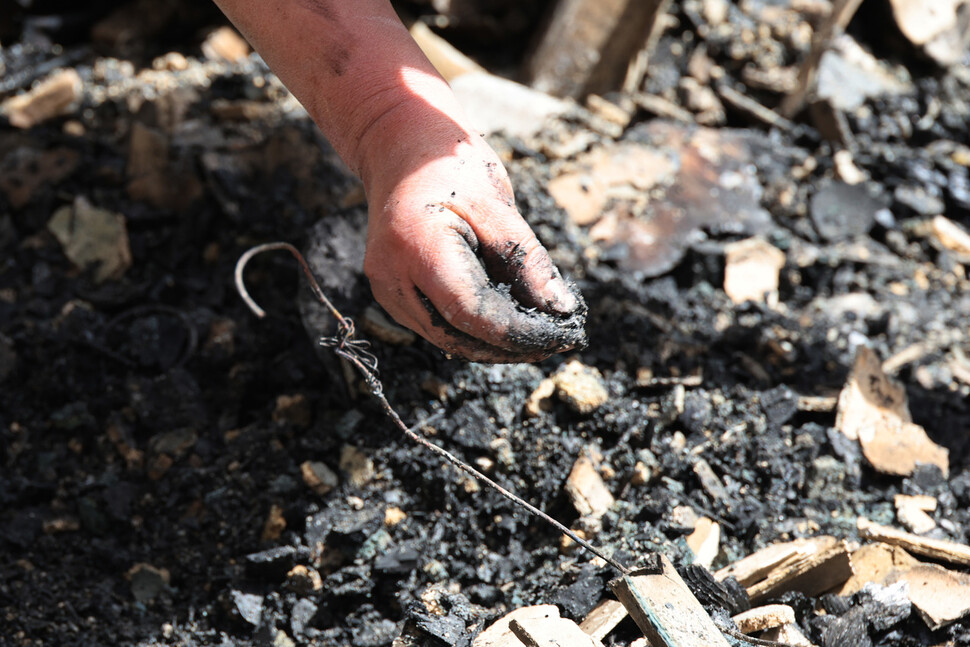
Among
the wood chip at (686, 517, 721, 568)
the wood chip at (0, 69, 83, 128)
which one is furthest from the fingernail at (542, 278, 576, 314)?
the wood chip at (0, 69, 83, 128)

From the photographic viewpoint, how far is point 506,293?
4.80 feet

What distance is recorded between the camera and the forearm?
1598mm

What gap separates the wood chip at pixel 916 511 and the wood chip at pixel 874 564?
0.15 meters

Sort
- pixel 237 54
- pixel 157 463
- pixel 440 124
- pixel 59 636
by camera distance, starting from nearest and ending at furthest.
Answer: pixel 440 124
pixel 59 636
pixel 157 463
pixel 237 54

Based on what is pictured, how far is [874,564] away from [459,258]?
1249 mm

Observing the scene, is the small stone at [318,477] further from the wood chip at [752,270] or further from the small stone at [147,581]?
the wood chip at [752,270]

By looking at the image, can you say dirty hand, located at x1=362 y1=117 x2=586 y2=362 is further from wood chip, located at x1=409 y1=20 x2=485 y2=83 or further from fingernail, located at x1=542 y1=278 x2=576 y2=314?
wood chip, located at x1=409 y1=20 x2=485 y2=83

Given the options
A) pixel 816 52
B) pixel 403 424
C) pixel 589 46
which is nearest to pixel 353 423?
pixel 403 424

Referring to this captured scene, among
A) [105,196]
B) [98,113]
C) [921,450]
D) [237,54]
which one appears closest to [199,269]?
[105,196]

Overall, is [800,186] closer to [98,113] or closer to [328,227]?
[328,227]

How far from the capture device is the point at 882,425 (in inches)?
84.7

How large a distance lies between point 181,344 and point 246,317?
204mm

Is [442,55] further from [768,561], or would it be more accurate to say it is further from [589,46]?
[768,561]

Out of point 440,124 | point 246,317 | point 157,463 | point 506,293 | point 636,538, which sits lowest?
point 157,463
